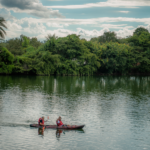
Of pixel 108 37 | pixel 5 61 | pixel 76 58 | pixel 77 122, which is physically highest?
pixel 108 37

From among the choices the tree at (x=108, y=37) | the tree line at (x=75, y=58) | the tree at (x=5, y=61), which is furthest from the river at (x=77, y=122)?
the tree at (x=108, y=37)

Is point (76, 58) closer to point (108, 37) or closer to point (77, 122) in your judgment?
point (108, 37)

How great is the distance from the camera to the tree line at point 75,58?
86238 millimetres

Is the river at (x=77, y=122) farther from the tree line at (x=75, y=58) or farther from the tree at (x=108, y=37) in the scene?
the tree at (x=108, y=37)

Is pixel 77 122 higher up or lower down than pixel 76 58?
lower down

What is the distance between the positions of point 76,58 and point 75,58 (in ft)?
1.35

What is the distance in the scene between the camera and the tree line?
86.2 meters

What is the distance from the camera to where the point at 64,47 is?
293ft

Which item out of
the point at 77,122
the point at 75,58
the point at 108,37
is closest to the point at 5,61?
the point at 75,58

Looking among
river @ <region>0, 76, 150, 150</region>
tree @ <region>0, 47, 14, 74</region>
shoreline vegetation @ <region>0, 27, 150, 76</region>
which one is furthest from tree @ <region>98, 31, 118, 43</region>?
river @ <region>0, 76, 150, 150</region>

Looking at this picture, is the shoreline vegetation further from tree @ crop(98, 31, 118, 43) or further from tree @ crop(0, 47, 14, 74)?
tree @ crop(98, 31, 118, 43)

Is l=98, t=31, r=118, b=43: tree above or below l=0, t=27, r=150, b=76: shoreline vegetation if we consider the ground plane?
above

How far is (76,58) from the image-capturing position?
9344 centimetres

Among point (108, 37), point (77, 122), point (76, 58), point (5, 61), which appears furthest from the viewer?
point (108, 37)
